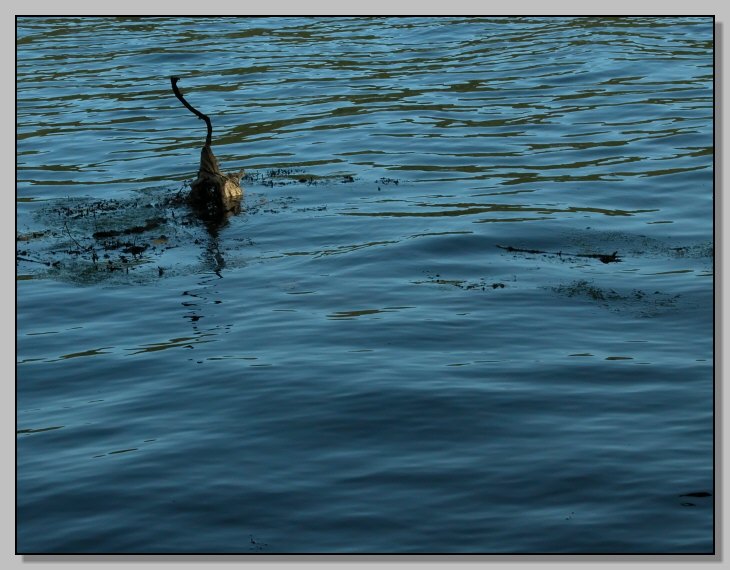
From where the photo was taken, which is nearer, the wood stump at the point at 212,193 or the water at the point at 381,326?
the water at the point at 381,326

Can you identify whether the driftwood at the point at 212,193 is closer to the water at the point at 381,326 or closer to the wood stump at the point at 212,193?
the wood stump at the point at 212,193

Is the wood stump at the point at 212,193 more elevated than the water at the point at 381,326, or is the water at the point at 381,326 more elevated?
the wood stump at the point at 212,193

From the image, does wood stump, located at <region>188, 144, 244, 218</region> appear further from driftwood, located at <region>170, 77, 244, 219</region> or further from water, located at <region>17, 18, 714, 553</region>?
water, located at <region>17, 18, 714, 553</region>

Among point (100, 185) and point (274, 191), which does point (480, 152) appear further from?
point (100, 185)

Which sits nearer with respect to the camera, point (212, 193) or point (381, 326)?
point (381, 326)

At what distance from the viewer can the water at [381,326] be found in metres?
11.0

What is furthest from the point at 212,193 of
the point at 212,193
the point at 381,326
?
the point at 381,326

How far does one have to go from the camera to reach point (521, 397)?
43.9ft

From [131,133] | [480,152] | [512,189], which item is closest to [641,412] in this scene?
[512,189]

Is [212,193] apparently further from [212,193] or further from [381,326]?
[381,326]

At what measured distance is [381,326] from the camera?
15875mm

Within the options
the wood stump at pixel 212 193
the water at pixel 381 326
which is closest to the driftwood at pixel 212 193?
the wood stump at pixel 212 193

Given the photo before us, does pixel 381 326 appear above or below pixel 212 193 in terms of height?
below

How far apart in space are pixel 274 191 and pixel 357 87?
10815 mm
